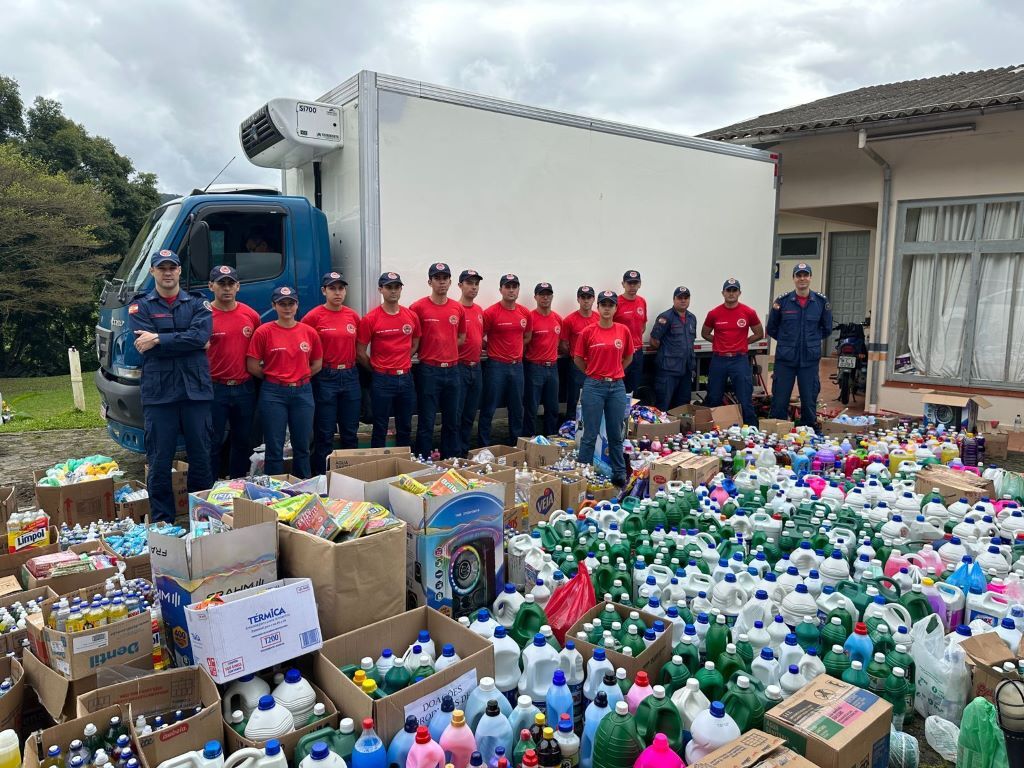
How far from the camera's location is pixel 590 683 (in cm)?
252

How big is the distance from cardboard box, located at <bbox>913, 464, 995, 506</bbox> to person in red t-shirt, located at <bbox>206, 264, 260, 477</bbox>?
506 centimetres

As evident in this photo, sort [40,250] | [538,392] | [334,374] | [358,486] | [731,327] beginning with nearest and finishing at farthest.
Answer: [358,486] < [334,374] < [538,392] < [731,327] < [40,250]

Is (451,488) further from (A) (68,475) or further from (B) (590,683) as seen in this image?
(A) (68,475)

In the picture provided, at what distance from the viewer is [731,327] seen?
810 cm

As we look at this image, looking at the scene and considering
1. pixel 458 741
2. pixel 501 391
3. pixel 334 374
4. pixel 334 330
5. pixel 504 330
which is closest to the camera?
pixel 458 741

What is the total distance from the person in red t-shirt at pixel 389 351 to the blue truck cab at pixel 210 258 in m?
0.73

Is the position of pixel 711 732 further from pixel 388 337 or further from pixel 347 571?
pixel 388 337

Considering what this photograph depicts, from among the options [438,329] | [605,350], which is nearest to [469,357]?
[438,329]

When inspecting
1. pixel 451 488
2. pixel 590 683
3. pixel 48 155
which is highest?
pixel 48 155

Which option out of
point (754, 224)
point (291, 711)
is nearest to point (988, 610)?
point (291, 711)

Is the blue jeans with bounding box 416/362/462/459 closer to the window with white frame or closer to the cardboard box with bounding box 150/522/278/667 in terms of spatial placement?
the cardboard box with bounding box 150/522/278/667

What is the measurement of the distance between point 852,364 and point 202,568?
1028cm

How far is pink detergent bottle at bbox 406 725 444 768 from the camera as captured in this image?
201 cm

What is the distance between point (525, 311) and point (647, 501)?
2.78m
